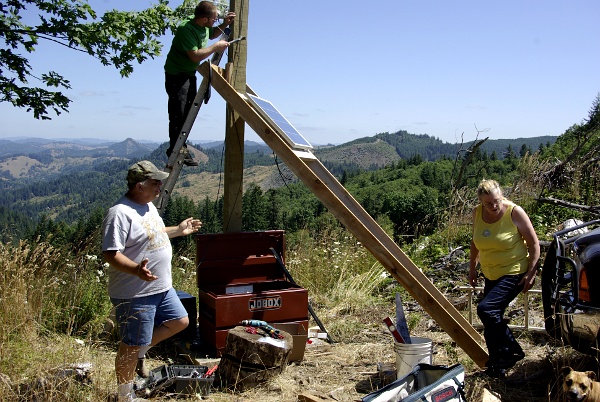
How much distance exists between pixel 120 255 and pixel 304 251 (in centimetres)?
523

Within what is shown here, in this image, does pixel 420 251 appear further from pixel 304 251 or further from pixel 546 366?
pixel 546 366

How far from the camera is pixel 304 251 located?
29.2ft

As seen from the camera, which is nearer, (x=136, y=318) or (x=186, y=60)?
(x=136, y=318)

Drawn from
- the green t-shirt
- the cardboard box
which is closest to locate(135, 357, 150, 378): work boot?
the cardboard box

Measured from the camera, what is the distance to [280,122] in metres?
6.05

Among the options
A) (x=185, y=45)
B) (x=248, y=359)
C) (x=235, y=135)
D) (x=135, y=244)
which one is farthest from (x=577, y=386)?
(x=185, y=45)

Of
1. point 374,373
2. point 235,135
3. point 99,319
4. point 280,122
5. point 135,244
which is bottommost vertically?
point 374,373

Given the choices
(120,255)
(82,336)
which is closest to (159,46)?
(82,336)

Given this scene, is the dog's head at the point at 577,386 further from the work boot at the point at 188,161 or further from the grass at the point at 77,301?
the work boot at the point at 188,161

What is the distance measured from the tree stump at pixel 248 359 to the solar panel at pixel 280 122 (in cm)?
193

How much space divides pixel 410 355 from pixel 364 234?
42.5 inches

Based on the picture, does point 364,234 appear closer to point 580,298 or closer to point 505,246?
point 505,246

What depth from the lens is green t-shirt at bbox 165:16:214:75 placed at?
545 cm

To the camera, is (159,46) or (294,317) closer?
(294,317)
